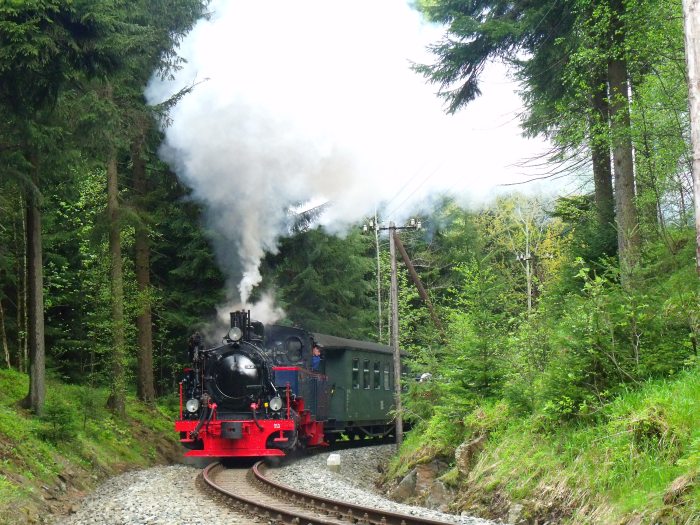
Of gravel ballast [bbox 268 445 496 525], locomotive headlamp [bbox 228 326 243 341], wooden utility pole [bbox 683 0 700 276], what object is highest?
wooden utility pole [bbox 683 0 700 276]

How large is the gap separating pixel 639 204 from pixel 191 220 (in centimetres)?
1369

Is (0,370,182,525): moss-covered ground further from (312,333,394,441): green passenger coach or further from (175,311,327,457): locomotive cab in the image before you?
(312,333,394,441): green passenger coach

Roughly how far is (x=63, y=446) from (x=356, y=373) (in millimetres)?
8798

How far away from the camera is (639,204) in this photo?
14.5 m

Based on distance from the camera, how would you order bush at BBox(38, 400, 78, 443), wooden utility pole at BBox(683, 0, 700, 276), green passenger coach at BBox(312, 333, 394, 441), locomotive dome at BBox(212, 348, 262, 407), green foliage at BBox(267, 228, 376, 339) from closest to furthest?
wooden utility pole at BBox(683, 0, 700, 276) → bush at BBox(38, 400, 78, 443) → locomotive dome at BBox(212, 348, 262, 407) → green passenger coach at BBox(312, 333, 394, 441) → green foliage at BBox(267, 228, 376, 339)

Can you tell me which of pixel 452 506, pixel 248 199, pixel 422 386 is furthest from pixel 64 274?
pixel 452 506

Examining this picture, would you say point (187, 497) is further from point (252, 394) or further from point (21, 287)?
point (21, 287)

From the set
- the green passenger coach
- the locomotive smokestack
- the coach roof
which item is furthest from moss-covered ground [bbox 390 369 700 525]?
the green passenger coach

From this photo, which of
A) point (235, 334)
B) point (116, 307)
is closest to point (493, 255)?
point (235, 334)

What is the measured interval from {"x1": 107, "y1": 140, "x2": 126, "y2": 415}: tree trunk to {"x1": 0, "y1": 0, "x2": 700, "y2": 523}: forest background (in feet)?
0.21

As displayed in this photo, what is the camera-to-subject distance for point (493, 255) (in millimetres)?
17328

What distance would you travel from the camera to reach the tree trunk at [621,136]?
1333cm

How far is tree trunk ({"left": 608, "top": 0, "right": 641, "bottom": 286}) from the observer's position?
13328 mm

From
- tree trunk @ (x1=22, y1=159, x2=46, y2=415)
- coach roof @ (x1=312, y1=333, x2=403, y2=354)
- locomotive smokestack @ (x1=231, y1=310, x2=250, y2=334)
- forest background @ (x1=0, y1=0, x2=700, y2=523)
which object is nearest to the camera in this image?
forest background @ (x1=0, y1=0, x2=700, y2=523)
